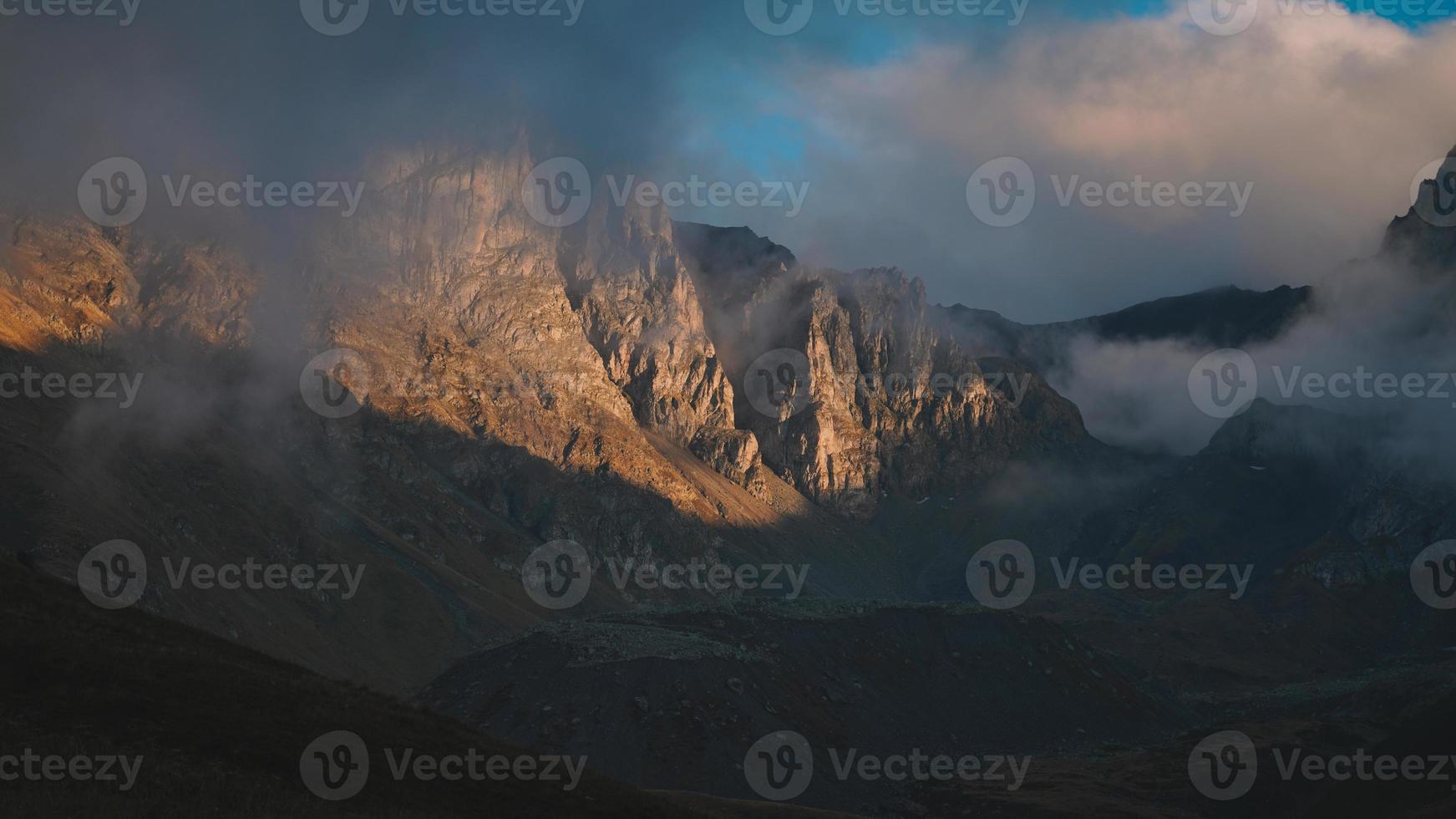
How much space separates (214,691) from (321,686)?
6.87 m

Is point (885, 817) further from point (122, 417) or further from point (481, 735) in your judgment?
point (122, 417)

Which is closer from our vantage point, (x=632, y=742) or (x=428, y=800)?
(x=428, y=800)

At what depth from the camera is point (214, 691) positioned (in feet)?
163

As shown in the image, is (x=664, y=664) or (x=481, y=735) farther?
(x=664, y=664)

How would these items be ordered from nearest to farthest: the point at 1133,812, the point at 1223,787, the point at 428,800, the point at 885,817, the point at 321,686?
1. the point at 428,800
2. the point at 321,686
3. the point at 885,817
4. the point at 1133,812
5. the point at 1223,787

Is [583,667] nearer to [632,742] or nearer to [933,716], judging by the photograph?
[632,742]

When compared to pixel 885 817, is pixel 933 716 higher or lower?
higher

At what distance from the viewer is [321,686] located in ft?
184

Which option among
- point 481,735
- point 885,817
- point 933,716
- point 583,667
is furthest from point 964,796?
point 481,735

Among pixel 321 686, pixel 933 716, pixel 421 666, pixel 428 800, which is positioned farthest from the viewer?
pixel 421 666

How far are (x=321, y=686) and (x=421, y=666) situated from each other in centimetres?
13582

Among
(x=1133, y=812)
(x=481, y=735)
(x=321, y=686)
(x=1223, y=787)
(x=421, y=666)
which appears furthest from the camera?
(x=421, y=666)

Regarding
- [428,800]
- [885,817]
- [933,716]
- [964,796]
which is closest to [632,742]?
[885,817]

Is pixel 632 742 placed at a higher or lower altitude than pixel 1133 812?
lower
